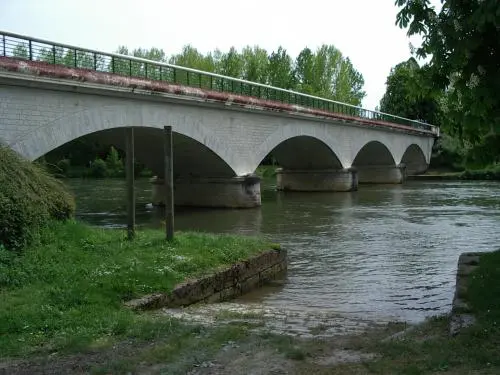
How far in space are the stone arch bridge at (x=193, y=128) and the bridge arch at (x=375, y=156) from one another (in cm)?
42

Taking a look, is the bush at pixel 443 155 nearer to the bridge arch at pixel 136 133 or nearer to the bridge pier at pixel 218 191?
the bridge pier at pixel 218 191

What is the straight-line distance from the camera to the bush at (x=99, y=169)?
55.4m

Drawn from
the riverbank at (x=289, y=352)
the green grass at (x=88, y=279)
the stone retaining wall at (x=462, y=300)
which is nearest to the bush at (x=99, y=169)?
the green grass at (x=88, y=279)

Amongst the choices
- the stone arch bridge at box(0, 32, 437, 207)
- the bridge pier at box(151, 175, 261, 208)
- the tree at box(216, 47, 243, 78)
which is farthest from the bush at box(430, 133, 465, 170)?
the bridge pier at box(151, 175, 261, 208)

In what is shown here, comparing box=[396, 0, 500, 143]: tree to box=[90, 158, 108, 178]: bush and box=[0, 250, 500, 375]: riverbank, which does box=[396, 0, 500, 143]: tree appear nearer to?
box=[0, 250, 500, 375]: riverbank

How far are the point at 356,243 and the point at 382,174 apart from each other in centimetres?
3030

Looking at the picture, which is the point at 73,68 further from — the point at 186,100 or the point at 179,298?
the point at 179,298

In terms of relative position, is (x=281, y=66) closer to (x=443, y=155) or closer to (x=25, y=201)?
(x=443, y=155)

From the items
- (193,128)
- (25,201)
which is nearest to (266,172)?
(193,128)

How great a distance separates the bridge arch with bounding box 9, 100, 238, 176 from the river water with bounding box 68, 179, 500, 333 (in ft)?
7.15

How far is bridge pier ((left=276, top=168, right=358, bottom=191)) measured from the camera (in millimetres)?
33406

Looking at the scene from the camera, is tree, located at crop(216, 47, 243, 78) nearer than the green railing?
No

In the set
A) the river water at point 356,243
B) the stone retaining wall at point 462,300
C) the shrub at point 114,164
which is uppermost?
the shrub at point 114,164

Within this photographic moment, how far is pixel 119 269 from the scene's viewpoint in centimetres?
716
